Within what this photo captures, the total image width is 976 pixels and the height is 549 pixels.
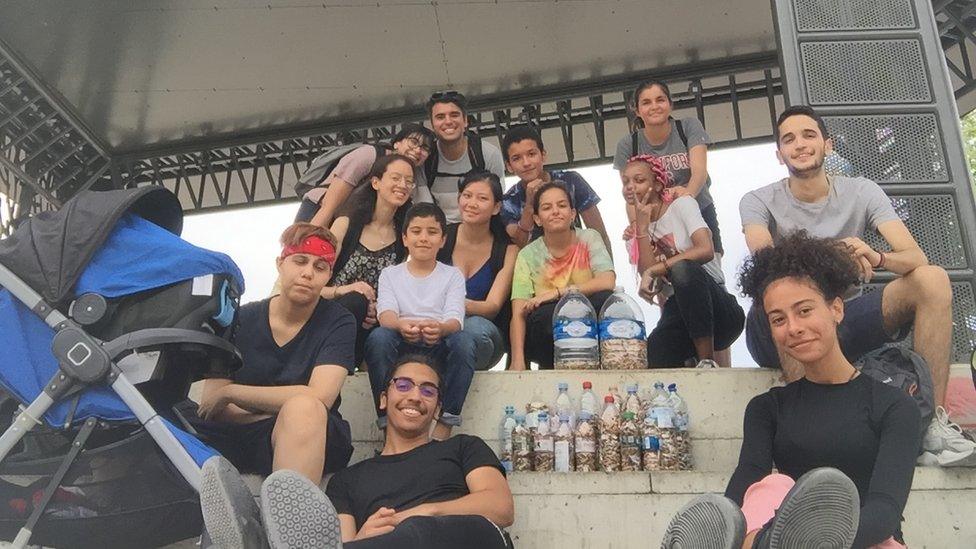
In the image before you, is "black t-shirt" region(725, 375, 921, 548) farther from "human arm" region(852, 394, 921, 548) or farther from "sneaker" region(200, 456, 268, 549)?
"sneaker" region(200, 456, 268, 549)

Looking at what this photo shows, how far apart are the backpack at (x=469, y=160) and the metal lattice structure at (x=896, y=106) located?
1.71 meters

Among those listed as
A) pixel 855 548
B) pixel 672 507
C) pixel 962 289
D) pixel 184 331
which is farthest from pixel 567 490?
pixel 962 289

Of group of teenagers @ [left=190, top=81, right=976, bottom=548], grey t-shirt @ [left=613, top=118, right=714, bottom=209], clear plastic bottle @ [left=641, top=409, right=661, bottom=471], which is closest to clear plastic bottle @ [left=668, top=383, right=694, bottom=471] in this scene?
clear plastic bottle @ [left=641, top=409, right=661, bottom=471]

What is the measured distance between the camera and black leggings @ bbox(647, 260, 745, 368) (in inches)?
151

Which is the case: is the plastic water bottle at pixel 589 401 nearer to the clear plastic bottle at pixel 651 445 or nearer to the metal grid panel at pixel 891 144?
the clear plastic bottle at pixel 651 445

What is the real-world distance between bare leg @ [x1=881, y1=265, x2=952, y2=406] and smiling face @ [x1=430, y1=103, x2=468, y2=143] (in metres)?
2.47

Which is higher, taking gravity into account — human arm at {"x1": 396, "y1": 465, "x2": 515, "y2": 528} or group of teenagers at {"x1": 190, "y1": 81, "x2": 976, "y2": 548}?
group of teenagers at {"x1": 190, "y1": 81, "x2": 976, "y2": 548}

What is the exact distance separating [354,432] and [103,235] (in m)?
1.47

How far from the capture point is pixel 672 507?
9.00 feet

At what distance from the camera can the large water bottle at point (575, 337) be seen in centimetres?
372

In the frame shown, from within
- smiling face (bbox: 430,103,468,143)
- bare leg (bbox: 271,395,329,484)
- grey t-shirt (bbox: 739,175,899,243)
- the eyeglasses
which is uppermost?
smiling face (bbox: 430,103,468,143)

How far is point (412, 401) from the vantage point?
2.73m

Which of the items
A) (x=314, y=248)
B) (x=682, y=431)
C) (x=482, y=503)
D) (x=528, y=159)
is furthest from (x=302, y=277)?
(x=528, y=159)

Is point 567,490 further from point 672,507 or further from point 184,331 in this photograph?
point 184,331
